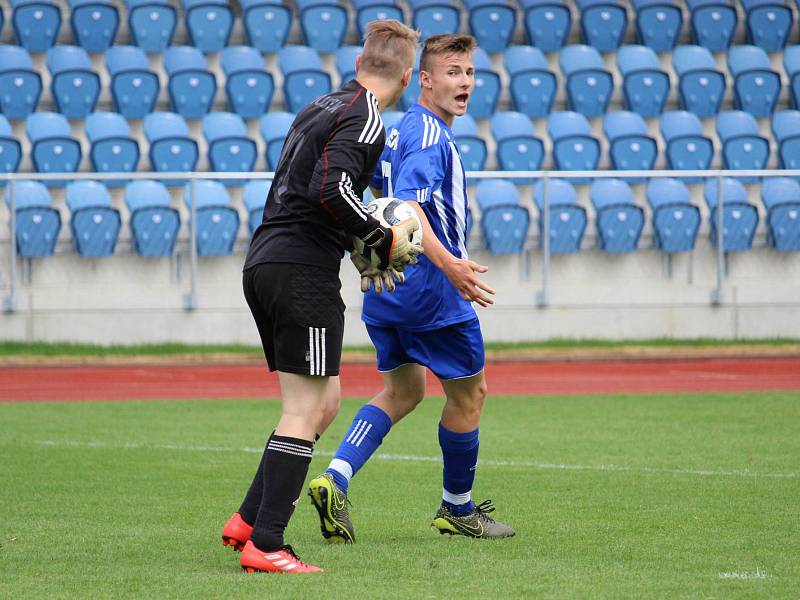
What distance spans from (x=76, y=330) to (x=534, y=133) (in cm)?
718

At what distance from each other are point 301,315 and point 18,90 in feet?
43.9

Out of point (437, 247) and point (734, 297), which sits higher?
point (437, 247)

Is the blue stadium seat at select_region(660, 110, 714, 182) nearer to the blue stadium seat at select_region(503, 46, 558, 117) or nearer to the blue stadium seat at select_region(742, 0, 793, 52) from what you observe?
the blue stadium seat at select_region(503, 46, 558, 117)

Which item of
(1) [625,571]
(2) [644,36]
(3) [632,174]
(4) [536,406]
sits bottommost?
(4) [536,406]

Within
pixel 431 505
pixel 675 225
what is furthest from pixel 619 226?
pixel 431 505

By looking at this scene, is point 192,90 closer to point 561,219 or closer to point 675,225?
point 561,219

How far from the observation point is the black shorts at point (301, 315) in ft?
15.4

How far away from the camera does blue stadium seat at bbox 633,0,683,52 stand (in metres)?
19.9

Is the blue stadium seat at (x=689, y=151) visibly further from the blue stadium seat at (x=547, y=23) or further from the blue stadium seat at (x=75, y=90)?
the blue stadium seat at (x=75, y=90)

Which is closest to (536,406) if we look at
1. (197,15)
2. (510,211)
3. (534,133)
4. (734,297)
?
(510,211)

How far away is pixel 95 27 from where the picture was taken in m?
18.1

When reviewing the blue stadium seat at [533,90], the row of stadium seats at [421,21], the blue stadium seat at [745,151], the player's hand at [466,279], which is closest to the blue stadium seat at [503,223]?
the blue stadium seat at [533,90]

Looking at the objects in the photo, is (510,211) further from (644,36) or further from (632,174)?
(644,36)

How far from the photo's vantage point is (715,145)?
18781 millimetres
